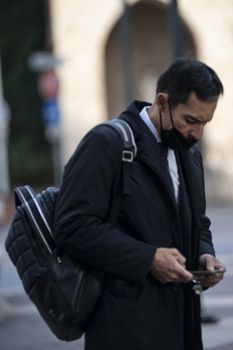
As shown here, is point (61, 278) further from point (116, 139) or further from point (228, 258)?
point (228, 258)

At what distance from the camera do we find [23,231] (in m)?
3.27

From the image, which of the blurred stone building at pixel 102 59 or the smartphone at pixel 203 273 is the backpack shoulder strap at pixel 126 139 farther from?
the blurred stone building at pixel 102 59

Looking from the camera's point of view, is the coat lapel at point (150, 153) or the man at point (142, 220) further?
the coat lapel at point (150, 153)

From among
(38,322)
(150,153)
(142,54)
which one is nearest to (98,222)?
(150,153)

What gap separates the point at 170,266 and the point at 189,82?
25.4 inches

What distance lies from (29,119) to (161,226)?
31.6 m

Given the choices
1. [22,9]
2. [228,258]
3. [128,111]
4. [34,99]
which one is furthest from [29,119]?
[128,111]

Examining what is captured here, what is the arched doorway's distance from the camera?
27.8 metres

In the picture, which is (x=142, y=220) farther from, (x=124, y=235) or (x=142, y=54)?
(x=142, y=54)

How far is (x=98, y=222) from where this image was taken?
10.4 feet

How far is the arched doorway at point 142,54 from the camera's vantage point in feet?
91.0

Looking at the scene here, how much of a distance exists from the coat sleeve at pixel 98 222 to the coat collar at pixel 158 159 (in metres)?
0.13

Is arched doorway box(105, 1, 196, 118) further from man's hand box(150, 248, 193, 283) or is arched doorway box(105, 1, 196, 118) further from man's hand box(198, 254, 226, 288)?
man's hand box(150, 248, 193, 283)

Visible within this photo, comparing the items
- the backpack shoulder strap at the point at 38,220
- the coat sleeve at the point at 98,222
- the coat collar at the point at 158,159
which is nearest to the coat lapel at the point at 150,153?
the coat collar at the point at 158,159
